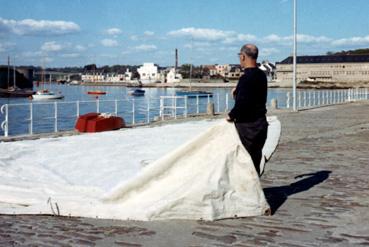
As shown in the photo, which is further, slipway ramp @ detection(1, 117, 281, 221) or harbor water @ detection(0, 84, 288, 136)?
harbor water @ detection(0, 84, 288, 136)

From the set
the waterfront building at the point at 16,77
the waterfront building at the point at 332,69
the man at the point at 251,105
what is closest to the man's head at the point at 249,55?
the man at the point at 251,105

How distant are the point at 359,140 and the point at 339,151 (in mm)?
2976

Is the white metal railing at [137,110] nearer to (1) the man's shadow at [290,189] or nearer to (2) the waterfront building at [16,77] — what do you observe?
(1) the man's shadow at [290,189]

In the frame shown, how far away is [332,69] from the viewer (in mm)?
172625

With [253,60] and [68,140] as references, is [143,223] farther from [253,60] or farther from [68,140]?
[68,140]

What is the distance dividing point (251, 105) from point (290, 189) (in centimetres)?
216

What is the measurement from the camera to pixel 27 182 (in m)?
8.34

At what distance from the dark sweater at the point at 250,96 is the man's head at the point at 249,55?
0.07 meters

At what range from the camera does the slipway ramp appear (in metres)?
6.20

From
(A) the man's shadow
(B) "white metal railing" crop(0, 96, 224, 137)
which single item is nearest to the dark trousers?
(A) the man's shadow

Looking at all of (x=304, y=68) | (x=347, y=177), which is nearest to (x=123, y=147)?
(x=347, y=177)

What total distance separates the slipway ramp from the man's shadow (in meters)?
0.60

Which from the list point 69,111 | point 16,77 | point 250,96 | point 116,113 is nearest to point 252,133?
point 250,96

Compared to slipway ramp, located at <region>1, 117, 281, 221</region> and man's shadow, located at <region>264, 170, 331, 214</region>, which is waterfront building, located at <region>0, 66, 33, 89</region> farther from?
slipway ramp, located at <region>1, 117, 281, 221</region>
